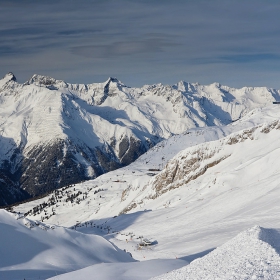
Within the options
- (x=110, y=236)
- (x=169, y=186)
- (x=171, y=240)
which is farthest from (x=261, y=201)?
(x=169, y=186)

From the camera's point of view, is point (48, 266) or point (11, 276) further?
point (48, 266)

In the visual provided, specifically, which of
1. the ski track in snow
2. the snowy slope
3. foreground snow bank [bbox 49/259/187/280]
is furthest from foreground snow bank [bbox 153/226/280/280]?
the snowy slope

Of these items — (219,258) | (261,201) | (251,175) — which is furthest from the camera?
(251,175)

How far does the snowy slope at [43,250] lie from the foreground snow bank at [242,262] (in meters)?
13.7

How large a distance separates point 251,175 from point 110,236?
98.9 feet

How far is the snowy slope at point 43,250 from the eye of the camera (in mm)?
29328

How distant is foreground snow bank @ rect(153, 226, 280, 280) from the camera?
15.4m

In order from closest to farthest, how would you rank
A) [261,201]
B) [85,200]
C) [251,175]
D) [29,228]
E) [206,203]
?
[29,228] → [261,201] → [206,203] → [251,175] → [85,200]

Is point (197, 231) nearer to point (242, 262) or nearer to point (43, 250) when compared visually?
point (43, 250)

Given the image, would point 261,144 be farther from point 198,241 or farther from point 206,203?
point 198,241

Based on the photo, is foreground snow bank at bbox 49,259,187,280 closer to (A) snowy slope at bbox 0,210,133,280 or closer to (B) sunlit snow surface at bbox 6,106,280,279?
(B) sunlit snow surface at bbox 6,106,280,279

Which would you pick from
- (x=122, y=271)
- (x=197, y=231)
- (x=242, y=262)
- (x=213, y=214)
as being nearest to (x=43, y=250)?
(x=122, y=271)

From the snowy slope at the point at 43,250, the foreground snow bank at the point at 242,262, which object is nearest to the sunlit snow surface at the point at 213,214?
the foreground snow bank at the point at 242,262

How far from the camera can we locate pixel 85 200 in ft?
628
